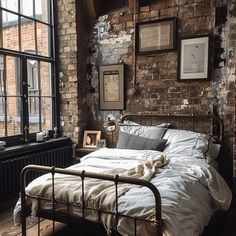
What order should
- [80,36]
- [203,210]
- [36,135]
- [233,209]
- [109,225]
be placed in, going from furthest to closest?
[80,36], [36,135], [233,209], [203,210], [109,225]

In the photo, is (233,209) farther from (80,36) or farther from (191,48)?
(80,36)

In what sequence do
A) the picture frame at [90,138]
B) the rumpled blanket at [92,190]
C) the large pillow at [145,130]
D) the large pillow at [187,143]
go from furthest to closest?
the picture frame at [90,138]
the large pillow at [145,130]
the large pillow at [187,143]
the rumpled blanket at [92,190]

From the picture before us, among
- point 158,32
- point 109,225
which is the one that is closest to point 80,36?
point 158,32

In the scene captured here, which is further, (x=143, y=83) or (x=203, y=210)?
(x=143, y=83)

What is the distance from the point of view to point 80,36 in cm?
411

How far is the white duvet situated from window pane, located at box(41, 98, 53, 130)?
137cm

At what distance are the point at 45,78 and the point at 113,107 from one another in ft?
3.63

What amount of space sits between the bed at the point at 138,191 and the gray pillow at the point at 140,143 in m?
0.01

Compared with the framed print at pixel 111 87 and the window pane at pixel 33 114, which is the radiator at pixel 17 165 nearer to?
the window pane at pixel 33 114

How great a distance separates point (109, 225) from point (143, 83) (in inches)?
92.0

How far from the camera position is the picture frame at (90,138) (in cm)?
414

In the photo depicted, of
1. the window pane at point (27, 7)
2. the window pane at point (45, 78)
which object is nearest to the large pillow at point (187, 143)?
the window pane at point (45, 78)

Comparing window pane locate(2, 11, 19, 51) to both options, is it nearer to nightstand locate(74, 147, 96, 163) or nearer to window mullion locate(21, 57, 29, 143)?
window mullion locate(21, 57, 29, 143)

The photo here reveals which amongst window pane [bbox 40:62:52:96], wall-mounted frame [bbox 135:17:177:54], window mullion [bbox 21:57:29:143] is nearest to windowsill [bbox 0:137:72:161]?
window mullion [bbox 21:57:29:143]
